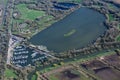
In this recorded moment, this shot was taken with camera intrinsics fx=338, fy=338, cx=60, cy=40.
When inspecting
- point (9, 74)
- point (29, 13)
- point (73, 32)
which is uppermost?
point (29, 13)

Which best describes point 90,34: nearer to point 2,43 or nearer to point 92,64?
point 92,64

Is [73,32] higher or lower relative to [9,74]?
higher

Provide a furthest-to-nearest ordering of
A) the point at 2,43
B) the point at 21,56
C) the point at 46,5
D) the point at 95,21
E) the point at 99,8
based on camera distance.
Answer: the point at 46,5
the point at 99,8
the point at 95,21
the point at 2,43
the point at 21,56

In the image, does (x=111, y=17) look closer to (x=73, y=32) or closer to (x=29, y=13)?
(x=73, y=32)

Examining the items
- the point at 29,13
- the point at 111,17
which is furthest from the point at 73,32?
the point at 29,13

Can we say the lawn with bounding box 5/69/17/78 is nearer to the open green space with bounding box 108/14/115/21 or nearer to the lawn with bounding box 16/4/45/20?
the lawn with bounding box 16/4/45/20

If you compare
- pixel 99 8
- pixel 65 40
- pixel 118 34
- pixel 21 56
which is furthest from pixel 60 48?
pixel 99 8

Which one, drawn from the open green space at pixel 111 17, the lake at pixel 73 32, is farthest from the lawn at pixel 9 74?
the open green space at pixel 111 17

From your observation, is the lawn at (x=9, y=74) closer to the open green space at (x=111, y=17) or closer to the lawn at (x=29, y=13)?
the lawn at (x=29, y=13)
